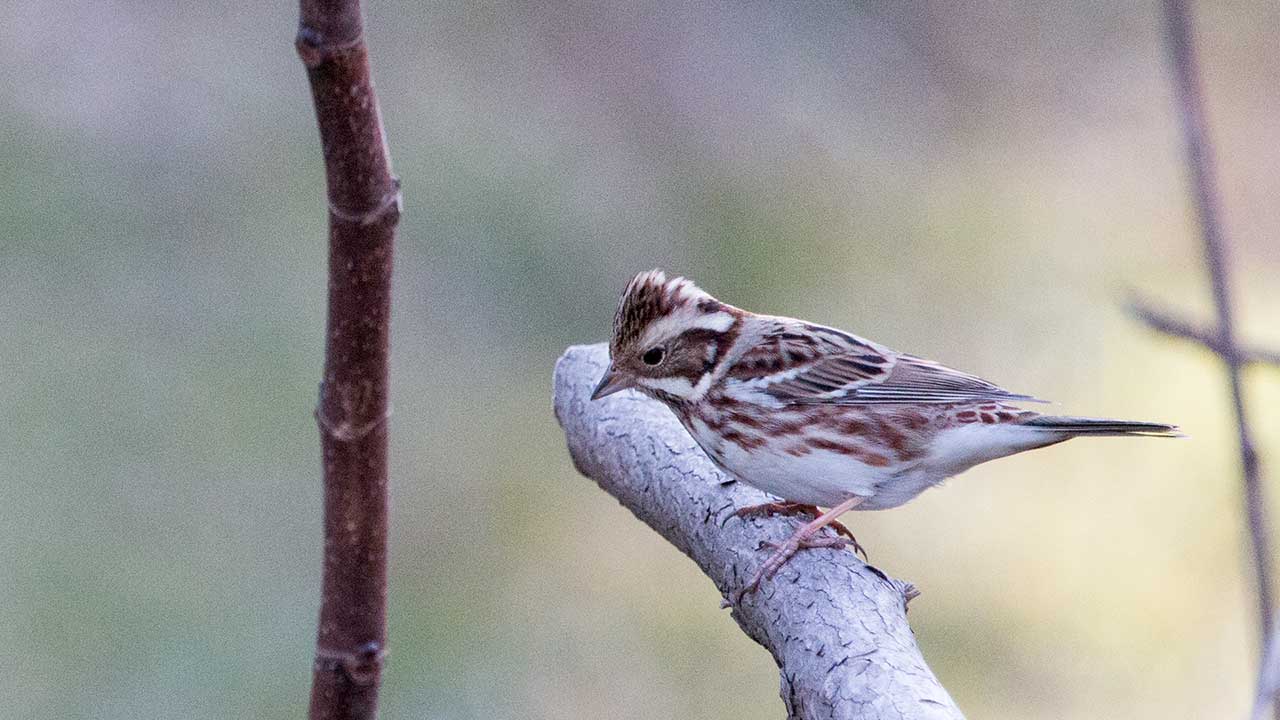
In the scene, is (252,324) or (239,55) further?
(239,55)

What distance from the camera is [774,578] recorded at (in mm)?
2891

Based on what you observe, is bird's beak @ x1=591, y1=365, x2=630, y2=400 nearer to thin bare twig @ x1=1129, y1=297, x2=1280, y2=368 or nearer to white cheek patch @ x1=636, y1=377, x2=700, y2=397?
white cheek patch @ x1=636, y1=377, x2=700, y2=397

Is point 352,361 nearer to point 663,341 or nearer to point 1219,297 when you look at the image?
point 1219,297

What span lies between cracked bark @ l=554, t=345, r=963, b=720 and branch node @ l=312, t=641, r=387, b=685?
687 mm

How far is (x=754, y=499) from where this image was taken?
3.52 meters

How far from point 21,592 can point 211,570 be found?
745 millimetres

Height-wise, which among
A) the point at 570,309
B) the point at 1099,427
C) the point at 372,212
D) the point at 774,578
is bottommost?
the point at 774,578

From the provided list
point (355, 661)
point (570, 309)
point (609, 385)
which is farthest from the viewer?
point (570, 309)

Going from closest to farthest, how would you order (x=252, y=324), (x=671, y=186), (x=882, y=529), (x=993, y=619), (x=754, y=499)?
(x=754, y=499) → (x=993, y=619) → (x=882, y=529) → (x=252, y=324) → (x=671, y=186)

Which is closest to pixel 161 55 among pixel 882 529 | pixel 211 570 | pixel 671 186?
pixel 671 186

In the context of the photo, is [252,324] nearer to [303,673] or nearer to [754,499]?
[303,673]

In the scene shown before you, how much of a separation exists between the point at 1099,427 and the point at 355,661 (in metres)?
1.69

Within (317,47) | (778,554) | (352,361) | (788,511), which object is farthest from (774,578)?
(317,47)

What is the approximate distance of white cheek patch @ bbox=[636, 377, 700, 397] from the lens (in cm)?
375
